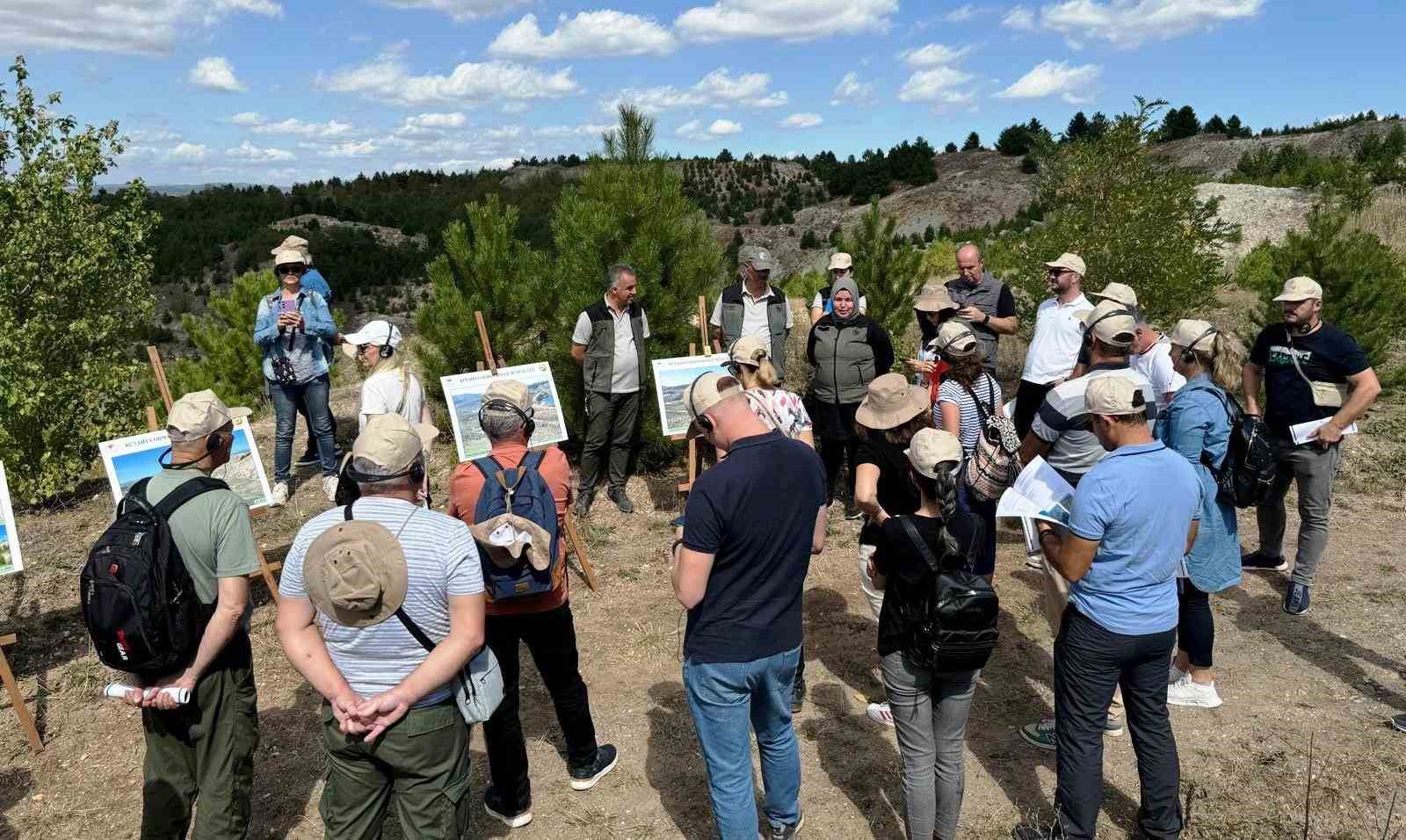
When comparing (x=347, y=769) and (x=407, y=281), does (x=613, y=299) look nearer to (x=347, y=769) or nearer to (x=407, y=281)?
(x=347, y=769)

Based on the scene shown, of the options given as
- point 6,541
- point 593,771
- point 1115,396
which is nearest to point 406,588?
point 593,771

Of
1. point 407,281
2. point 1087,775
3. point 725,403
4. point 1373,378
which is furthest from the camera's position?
point 407,281

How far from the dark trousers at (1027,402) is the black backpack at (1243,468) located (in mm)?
1787

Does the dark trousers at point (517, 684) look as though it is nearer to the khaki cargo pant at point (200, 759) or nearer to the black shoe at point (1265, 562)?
the khaki cargo pant at point (200, 759)

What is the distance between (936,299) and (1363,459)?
518 centimetres

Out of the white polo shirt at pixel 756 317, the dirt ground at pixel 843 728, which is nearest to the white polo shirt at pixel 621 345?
the white polo shirt at pixel 756 317

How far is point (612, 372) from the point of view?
6.37m

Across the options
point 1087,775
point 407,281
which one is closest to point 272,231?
point 407,281

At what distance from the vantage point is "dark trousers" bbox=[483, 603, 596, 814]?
3.11 m

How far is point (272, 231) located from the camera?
38.6 meters

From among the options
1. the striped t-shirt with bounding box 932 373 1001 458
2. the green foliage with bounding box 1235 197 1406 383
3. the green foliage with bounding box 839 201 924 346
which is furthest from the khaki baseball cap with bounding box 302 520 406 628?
the green foliage with bounding box 1235 197 1406 383

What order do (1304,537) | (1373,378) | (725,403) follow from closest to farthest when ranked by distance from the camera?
(725,403) < (1373,378) < (1304,537)

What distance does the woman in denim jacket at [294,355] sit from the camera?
19.8 ft

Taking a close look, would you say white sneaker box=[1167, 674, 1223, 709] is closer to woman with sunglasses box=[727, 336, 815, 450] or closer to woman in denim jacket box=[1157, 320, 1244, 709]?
woman in denim jacket box=[1157, 320, 1244, 709]
